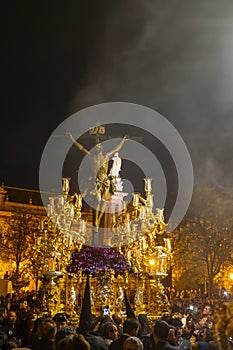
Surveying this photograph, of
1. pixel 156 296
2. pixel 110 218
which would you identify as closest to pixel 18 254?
pixel 110 218

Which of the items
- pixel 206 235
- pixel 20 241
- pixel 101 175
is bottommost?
pixel 101 175

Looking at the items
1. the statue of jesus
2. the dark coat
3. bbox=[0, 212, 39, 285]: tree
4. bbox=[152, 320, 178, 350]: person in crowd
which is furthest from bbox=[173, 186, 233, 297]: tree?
bbox=[152, 320, 178, 350]: person in crowd

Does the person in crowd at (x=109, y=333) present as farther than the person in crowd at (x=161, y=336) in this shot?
Yes

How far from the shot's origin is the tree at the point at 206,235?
34.3 meters

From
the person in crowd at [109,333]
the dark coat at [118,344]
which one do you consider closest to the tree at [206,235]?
the person in crowd at [109,333]

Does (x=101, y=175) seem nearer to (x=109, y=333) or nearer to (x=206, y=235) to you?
(x=109, y=333)

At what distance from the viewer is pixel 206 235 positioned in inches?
1382

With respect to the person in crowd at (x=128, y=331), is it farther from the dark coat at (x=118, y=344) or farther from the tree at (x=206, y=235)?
the tree at (x=206, y=235)

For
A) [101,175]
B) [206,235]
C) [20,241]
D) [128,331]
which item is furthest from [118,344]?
[20,241]

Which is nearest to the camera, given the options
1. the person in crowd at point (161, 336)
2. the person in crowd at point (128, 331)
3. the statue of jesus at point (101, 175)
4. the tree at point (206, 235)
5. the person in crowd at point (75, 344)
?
the person in crowd at point (75, 344)

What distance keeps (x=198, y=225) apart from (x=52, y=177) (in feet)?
63.9

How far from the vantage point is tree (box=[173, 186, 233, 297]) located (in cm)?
3428

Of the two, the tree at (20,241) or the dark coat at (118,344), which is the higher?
the tree at (20,241)

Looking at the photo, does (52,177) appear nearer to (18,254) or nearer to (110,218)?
(18,254)
